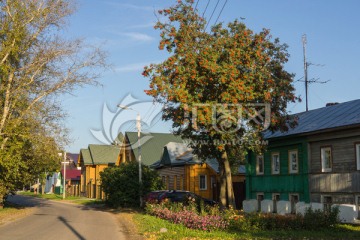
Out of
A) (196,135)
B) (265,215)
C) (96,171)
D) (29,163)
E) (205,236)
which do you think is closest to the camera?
(205,236)

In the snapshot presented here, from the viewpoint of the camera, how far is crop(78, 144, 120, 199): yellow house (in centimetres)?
6881

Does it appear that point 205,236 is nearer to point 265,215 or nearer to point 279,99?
point 265,215

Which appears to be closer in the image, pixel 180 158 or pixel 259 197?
pixel 259 197

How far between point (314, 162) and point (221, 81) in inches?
346

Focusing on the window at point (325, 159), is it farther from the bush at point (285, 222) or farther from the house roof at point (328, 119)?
the bush at point (285, 222)

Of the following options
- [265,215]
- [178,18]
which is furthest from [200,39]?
[265,215]

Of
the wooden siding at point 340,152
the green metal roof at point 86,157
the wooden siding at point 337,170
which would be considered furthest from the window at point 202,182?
the green metal roof at point 86,157

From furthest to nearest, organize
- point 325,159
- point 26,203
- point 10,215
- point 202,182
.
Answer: point 26,203 → point 202,182 → point 10,215 → point 325,159

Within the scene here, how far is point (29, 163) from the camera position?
116ft

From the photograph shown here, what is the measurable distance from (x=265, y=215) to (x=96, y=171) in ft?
174

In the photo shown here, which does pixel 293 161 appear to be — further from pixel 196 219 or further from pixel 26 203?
pixel 26 203

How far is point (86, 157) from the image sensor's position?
71.2 m

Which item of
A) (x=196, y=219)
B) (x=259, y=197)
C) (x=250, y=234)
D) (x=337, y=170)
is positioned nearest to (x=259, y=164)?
(x=259, y=197)

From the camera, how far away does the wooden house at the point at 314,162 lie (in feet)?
78.2
